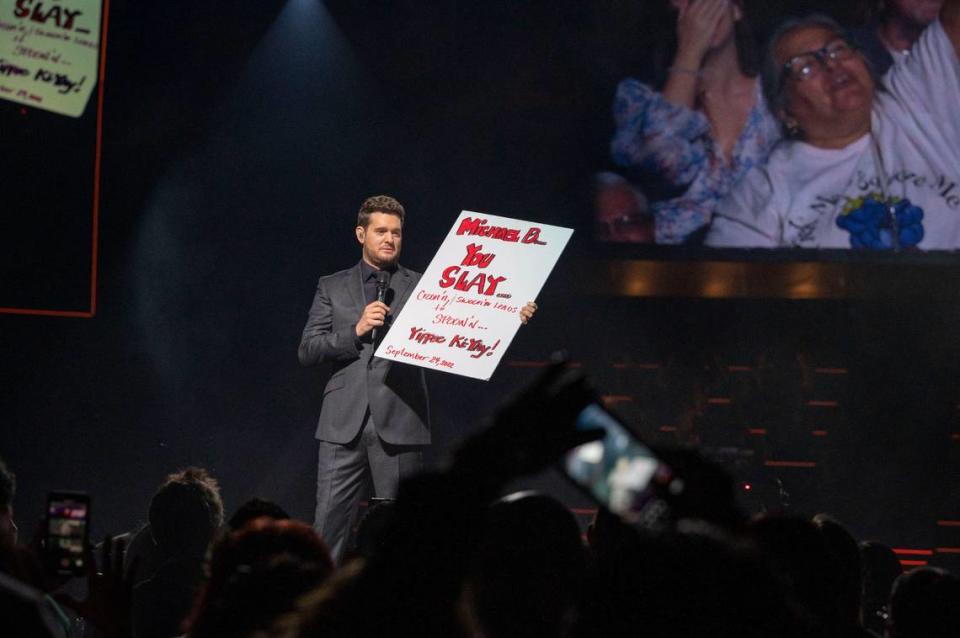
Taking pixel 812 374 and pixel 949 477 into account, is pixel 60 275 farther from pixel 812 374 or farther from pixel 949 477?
pixel 949 477

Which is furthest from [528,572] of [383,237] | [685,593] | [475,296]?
[383,237]

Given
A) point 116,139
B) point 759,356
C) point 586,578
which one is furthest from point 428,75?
point 586,578

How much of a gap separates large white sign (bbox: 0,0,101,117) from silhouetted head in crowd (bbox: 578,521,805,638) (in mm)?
6210

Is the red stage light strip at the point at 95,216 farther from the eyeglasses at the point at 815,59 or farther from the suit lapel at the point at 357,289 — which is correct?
the eyeglasses at the point at 815,59

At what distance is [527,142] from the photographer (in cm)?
777

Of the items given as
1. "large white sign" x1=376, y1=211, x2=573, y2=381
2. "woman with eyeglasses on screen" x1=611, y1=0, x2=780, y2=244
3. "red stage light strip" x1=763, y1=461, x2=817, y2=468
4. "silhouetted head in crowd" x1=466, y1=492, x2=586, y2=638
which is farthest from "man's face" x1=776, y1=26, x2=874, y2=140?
"silhouetted head in crowd" x1=466, y1=492, x2=586, y2=638

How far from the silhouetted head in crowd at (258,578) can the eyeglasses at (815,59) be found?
260 inches

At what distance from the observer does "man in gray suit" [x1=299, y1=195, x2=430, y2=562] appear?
16.9ft

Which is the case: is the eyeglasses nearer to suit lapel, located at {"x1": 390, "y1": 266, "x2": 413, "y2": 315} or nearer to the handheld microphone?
suit lapel, located at {"x1": 390, "y1": 266, "x2": 413, "y2": 315}

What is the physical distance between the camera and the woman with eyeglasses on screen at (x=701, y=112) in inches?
297

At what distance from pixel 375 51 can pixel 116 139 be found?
193cm

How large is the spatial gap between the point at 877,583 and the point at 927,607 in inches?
55.1

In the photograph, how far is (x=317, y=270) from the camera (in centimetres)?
740

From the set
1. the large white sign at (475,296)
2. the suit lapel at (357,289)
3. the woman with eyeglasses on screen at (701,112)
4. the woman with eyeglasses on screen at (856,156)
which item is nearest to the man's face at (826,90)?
the woman with eyeglasses on screen at (856,156)
